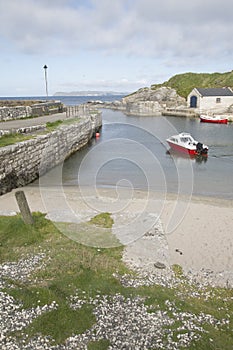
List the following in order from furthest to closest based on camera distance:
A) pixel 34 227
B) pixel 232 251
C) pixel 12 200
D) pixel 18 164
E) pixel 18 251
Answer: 1. pixel 18 164
2. pixel 12 200
3. pixel 34 227
4. pixel 232 251
5. pixel 18 251

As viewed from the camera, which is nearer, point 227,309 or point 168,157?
point 227,309

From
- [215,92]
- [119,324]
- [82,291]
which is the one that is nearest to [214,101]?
[215,92]

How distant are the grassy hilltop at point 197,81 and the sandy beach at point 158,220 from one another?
83.9 metres

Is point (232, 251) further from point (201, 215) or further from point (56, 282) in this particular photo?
point (56, 282)

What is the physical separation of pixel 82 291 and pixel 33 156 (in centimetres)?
1242

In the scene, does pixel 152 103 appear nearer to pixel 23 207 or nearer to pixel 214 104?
pixel 214 104

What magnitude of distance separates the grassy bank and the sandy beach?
0.82 m

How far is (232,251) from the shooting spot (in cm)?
873

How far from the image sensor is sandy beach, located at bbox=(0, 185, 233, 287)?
820cm

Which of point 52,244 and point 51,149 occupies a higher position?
point 51,149

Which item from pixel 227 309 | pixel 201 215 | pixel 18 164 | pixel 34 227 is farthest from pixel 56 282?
pixel 18 164

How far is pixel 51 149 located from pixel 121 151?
10.5 metres

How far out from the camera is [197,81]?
10312cm

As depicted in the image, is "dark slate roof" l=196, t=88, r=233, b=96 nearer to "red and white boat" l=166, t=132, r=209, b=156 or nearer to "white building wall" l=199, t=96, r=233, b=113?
"white building wall" l=199, t=96, r=233, b=113
